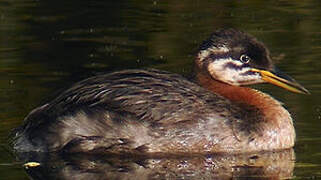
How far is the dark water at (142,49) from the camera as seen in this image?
12.4 metres

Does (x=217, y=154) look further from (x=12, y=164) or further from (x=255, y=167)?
(x=12, y=164)

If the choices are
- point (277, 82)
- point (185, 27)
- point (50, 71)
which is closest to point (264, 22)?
point (185, 27)

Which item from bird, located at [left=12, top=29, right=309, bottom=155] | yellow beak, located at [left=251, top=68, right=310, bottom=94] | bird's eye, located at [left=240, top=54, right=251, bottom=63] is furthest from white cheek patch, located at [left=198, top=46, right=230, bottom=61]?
yellow beak, located at [left=251, top=68, right=310, bottom=94]

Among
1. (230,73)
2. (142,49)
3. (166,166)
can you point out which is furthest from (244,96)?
(142,49)

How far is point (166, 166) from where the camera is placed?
1237cm

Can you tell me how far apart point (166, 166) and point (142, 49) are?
4774 mm

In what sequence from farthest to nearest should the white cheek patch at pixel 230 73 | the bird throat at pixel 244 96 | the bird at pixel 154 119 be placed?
the white cheek patch at pixel 230 73 → the bird throat at pixel 244 96 → the bird at pixel 154 119

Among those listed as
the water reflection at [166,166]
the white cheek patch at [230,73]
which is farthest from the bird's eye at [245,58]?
the water reflection at [166,166]

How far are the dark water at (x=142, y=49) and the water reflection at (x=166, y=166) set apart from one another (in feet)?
0.06

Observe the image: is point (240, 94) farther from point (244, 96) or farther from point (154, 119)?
point (154, 119)

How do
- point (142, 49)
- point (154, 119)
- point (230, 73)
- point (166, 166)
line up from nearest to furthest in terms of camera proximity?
point (166, 166), point (154, 119), point (230, 73), point (142, 49)

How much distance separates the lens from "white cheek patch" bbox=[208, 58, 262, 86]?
13.3 meters

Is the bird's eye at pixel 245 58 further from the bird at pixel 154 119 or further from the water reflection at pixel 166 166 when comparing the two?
the water reflection at pixel 166 166

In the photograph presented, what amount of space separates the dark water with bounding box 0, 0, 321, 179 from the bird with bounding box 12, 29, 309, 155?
21 centimetres
